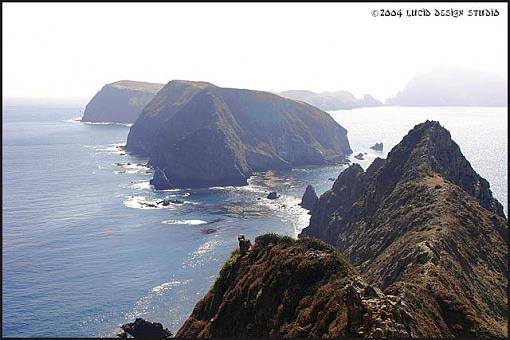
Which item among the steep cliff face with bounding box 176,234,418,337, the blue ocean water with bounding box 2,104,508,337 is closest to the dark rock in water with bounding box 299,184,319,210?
the blue ocean water with bounding box 2,104,508,337

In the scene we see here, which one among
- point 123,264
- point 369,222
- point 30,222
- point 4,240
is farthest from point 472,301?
point 30,222

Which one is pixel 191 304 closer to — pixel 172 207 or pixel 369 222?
pixel 369 222

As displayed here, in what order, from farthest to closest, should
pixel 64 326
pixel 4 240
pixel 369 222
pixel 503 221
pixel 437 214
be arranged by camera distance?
1. pixel 4 240
2. pixel 369 222
3. pixel 64 326
4. pixel 503 221
5. pixel 437 214

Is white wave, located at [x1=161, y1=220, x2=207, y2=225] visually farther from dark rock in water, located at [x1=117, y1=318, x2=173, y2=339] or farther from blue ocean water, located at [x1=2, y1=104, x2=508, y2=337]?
dark rock in water, located at [x1=117, y1=318, x2=173, y2=339]

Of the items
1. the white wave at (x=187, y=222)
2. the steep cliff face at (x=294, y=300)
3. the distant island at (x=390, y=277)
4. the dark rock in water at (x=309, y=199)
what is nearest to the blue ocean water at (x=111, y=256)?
the white wave at (x=187, y=222)

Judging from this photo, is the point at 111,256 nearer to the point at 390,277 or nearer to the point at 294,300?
the point at 390,277
